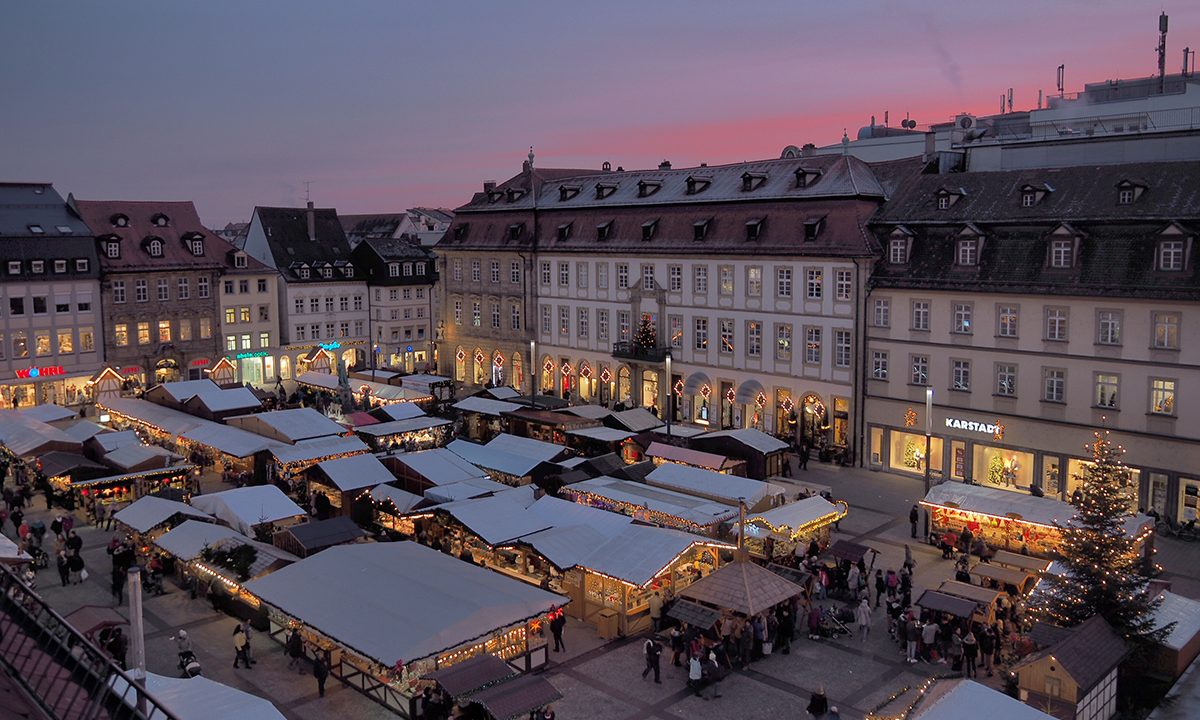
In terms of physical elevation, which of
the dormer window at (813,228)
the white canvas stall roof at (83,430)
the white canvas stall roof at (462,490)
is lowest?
the white canvas stall roof at (462,490)

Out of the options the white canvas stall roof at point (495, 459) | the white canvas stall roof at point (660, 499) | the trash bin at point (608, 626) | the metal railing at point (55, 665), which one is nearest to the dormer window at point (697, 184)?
the white canvas stall roof at point (495, 459)

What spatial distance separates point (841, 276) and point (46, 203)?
43792 mm

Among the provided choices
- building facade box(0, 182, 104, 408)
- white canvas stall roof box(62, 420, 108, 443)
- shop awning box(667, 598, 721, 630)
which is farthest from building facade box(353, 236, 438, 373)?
shop awning box(667, 598, 721, 630)

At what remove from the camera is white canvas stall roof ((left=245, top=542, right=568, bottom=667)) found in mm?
19953

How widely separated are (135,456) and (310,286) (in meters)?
32.6

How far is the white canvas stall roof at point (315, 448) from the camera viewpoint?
36844 millimetres

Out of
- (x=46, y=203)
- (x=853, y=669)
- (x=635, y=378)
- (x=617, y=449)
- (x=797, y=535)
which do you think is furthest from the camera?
(x=46, y=203)

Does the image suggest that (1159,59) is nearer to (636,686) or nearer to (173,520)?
(636,686)

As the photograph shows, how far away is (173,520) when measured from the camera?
29156 mm

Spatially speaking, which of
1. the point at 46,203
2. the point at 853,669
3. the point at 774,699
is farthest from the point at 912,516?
the point at 46,203

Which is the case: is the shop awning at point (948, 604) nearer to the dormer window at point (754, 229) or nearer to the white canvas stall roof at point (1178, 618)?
the white canvas stall roof at point (1178, 618)

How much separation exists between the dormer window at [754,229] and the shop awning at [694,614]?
85.9 ft

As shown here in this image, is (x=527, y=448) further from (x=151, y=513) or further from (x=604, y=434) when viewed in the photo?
(x=151, y=513)

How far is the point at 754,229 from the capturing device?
46.6 meters
